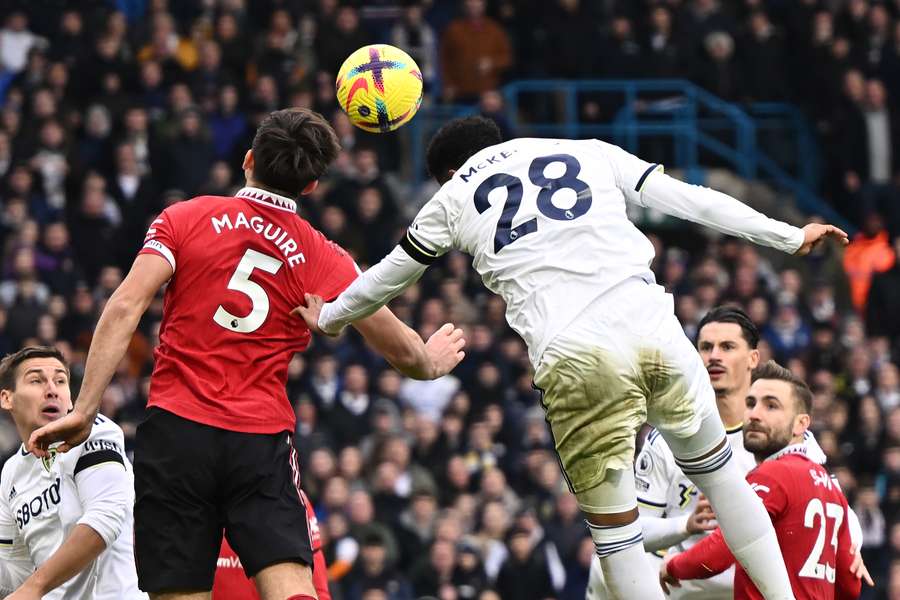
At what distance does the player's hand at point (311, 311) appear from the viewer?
24.3 feet

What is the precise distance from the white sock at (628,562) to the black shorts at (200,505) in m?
1.30

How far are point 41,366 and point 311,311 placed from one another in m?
1.90

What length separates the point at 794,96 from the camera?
22109 mm

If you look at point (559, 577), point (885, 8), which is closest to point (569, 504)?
point (559, 577)

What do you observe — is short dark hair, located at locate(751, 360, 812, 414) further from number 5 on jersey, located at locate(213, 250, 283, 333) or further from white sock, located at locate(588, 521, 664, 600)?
number 5 on jersey, located at locate(213, 250, 283, 333)

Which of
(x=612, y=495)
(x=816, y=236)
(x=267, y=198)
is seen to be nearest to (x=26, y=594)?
(x=267, y=198)

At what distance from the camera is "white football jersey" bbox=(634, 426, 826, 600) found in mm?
8922

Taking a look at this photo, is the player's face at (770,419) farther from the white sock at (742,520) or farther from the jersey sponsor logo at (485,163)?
the jersey sponsor logo at (485,163)

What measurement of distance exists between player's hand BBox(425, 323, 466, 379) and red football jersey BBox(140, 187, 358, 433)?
27.7 inches

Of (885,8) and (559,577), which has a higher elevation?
(885,8)

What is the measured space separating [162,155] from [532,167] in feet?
34.7

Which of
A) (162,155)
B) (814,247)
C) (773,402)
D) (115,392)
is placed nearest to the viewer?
(814,247)

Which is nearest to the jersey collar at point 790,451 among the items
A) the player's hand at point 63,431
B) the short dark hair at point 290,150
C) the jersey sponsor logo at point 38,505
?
the short dark hair at point 290,150

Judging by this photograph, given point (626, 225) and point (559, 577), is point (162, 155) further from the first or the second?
point (626, 225)
